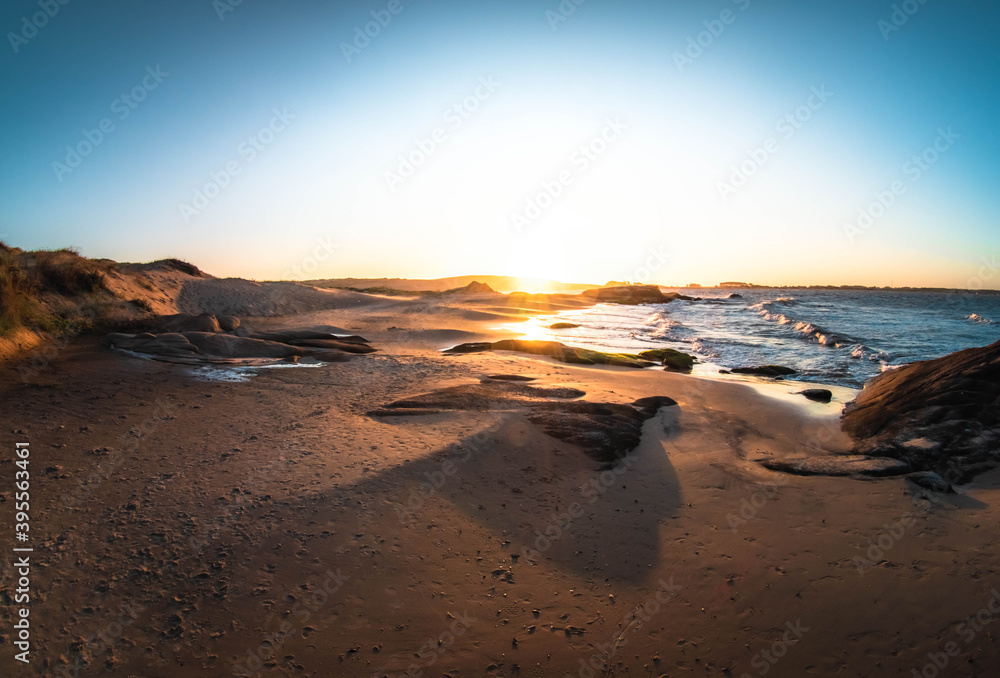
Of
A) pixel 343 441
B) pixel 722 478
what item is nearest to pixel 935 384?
pixel 722 478

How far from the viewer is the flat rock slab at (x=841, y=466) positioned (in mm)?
5574

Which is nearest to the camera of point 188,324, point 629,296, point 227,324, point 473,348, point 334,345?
point 188,324

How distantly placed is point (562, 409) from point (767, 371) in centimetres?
889

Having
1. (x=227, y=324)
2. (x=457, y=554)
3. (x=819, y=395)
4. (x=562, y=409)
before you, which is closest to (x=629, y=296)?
(x=819, y=395)

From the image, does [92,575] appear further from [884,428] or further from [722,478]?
[884,428]

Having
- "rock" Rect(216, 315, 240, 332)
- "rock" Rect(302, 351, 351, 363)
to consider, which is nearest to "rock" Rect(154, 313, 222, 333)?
"rock" Rect(216, 315, 240, 332)

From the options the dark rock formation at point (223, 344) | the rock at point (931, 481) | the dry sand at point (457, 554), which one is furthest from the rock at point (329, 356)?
the rock at point (931, 481)

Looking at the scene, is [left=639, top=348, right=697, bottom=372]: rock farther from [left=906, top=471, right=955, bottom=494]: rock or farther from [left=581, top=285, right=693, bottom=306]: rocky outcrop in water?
[left=581, top=285, right=693, bottom=306]: rocky outcrop in water

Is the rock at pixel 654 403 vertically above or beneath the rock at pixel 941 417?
beneath

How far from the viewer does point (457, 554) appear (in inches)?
156

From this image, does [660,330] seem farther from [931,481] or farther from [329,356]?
[931,481]

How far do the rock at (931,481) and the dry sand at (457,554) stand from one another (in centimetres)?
19

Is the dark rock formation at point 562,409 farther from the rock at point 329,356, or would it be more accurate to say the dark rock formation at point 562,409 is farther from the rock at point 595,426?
the rock at point 329,356

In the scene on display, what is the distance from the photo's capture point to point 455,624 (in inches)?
127
